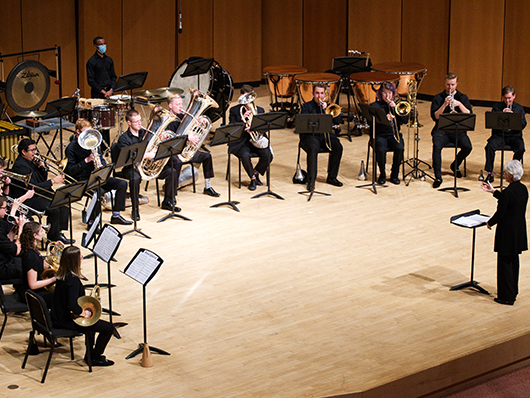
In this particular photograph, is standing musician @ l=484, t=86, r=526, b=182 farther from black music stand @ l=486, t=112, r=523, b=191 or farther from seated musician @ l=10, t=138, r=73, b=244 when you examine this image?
seated musician @ l=10, t=138, r=73, b=244

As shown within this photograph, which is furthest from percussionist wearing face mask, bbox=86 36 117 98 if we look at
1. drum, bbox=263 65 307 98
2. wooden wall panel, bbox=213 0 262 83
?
wooden wall panel, bbox=213 0 262 83

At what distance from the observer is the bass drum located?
33.6ft

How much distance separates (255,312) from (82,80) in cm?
731

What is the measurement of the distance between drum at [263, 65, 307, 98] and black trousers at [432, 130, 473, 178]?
2.50 metres

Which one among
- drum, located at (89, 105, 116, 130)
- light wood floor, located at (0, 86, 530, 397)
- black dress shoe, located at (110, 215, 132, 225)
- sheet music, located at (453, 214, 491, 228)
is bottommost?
light wood floor, located at (0, 86, 530, 397)

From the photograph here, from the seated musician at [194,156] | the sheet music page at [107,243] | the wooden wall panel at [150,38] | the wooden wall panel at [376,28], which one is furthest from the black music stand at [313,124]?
the wooden wall panel at [150,38]

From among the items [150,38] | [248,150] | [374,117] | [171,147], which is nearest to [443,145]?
[374,117]

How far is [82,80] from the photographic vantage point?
12.1 m

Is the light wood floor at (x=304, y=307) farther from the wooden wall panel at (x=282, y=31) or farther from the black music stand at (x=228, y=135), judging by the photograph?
the wooden wall panel at (x=282, y=31)

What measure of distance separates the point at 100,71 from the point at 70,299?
5.93 meters

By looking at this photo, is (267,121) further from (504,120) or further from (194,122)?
(504,120)

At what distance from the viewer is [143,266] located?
4941 mm

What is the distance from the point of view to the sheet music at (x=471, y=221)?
235 inches

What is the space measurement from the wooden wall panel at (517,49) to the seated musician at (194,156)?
5.74 m
